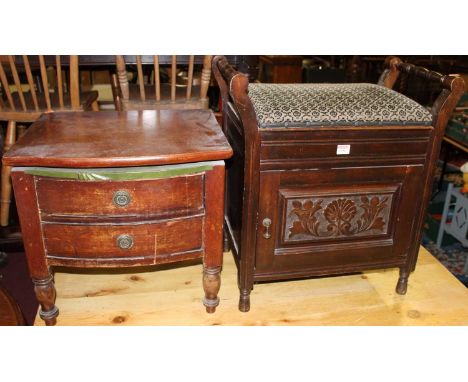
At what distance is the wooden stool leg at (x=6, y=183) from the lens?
1.86 metres

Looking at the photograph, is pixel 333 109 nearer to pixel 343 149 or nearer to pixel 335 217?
pixel 343 149

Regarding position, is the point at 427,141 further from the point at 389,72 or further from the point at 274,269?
the point at 274,269

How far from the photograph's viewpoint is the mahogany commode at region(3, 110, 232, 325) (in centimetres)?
111

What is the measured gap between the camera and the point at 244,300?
143 cm

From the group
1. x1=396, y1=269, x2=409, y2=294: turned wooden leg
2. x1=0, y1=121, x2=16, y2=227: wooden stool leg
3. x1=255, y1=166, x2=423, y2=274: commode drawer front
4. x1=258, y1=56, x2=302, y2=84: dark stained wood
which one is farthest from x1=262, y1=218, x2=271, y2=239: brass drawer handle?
x1=258, y1=56, x2=302, y2=84: dark stained wood

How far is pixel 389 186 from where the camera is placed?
1.33 m

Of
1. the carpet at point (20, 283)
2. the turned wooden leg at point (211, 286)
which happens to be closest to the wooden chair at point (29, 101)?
the carpet at point (20, 283)

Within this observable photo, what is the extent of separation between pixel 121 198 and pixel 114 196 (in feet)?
0.06

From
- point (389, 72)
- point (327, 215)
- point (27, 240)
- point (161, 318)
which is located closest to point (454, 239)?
point (389, 72)

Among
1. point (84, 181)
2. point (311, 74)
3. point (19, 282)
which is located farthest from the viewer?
point (311, 74)

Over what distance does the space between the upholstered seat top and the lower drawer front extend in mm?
358

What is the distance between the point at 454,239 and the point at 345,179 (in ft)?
5.94

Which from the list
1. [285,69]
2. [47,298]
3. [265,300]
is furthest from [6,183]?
[285,69]

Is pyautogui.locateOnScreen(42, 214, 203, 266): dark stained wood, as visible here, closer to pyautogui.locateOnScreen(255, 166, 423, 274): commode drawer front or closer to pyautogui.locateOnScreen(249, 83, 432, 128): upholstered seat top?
pyautogui.locateOnScreen(255, 166, 423, 274): commode drawer front
